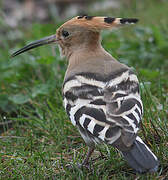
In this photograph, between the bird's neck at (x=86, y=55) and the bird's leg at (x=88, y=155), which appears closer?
the bird's leg at (x=88, y=155)

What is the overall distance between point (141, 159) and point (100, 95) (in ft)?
1.40

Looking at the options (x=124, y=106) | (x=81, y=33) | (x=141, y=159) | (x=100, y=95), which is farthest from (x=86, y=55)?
(x=141, y=159)

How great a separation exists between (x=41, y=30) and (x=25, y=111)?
4.98 ft

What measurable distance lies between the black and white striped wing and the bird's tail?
0.07 metres

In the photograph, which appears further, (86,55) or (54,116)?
(54,116)

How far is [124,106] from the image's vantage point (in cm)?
215

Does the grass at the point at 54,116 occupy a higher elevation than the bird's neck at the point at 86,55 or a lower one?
lower

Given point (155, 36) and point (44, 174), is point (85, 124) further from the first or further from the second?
point (155, 36)

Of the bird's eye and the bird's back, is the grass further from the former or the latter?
the bird's eye

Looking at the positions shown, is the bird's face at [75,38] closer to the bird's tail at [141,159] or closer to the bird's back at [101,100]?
the bird's back at [101,100]

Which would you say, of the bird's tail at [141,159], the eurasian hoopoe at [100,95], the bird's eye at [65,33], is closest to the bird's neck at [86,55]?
the eurasian hoopoe at [100,95]

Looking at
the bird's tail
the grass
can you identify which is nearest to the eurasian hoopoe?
the bird's tail

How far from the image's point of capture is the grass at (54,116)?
7.79 feet

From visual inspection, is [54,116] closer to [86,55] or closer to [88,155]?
[86,55]
